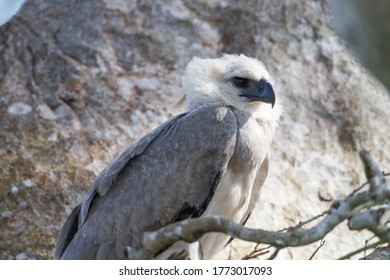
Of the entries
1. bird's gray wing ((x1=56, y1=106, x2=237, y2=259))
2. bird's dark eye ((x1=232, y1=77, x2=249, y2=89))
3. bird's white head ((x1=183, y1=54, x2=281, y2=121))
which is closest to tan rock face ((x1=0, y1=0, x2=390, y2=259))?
bird's white head ((x1=183, y1=54, x2=281, y2=121))

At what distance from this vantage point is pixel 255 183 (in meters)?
6.14

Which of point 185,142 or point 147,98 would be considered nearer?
point 185,142

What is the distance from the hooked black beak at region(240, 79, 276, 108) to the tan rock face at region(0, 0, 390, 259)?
809 mm

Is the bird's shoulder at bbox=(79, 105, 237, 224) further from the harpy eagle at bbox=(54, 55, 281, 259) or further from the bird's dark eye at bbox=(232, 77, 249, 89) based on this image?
the bird's dark eye at bbox=(232, 77, 249, 89)

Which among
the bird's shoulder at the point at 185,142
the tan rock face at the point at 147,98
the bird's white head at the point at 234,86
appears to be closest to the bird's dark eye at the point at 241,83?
the bird's white head at the point at 234,86

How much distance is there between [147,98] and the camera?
24.2ft

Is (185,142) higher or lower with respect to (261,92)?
lower

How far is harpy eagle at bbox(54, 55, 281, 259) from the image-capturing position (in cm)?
556

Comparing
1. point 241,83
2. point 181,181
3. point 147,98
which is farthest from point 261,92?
point 147,98

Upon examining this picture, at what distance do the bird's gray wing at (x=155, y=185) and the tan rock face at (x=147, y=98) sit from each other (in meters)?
0.84

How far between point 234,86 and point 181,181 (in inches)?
37.0

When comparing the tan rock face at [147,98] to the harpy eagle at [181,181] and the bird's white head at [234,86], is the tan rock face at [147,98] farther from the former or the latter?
the harpy eagle at [181,181]

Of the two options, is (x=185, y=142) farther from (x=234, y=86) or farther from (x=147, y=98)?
(x=147, y=98)
